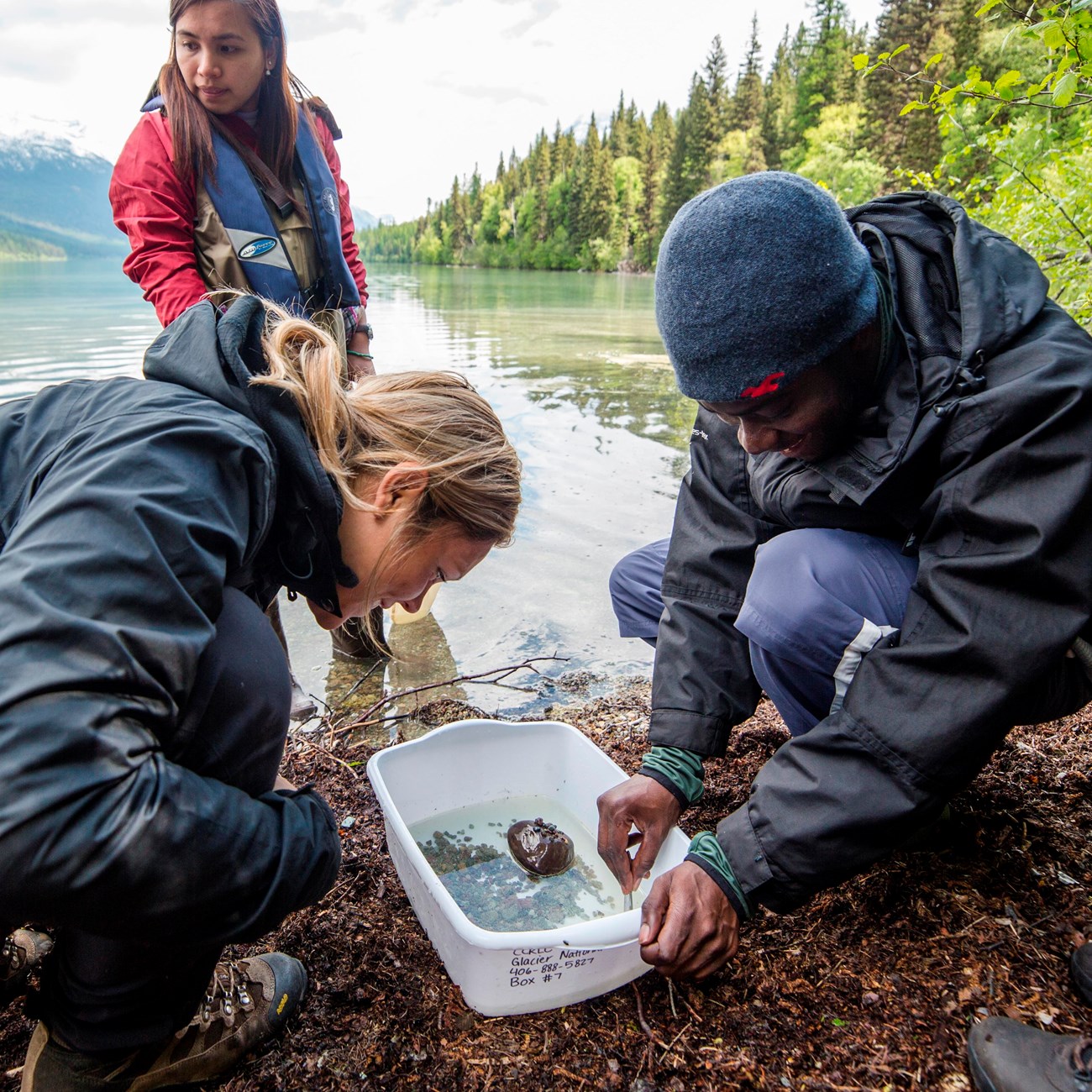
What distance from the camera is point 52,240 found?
15450cm

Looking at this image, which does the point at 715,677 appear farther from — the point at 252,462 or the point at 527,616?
the point at 527,616

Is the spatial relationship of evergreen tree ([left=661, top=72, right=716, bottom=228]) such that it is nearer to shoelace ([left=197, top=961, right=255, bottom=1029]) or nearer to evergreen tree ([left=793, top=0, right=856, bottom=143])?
evergreen tree ([left=793, top=0, right=856, bottom=143])

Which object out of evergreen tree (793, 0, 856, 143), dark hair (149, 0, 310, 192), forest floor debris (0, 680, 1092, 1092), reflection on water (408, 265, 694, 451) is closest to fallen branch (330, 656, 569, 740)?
forest floor debris (0, 680, 1092, 1092)

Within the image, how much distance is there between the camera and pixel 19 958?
148 cm

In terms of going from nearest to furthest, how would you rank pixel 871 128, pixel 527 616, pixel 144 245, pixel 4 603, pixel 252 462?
pixel 4 603 → pixel 252 462 → pixel 144 245 → pixel 527 616 → pixel 871 128

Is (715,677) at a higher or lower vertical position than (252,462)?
lower

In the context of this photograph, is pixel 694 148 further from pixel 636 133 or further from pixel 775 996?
pixel 775 996

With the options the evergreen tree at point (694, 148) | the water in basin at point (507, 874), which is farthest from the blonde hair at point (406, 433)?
the evergreen tree at point (694, 148)

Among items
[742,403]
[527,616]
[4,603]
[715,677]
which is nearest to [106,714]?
[4,603]

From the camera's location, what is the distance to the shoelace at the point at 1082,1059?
1155 mm

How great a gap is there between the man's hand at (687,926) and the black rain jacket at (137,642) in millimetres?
559

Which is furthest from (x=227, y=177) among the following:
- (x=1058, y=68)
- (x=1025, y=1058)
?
(x=1025, y=1058)

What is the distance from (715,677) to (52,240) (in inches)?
7495

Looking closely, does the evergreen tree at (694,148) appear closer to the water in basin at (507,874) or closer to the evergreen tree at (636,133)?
the evergreen tree at (636,133)
